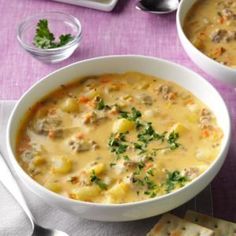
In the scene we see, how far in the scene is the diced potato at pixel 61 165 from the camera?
89.1 inches

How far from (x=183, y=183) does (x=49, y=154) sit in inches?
18.7

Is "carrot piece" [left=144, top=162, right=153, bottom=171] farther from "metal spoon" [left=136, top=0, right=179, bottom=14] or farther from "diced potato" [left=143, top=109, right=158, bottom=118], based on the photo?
"metal spoon" [left=136, top=0, right=179, bottom=14]

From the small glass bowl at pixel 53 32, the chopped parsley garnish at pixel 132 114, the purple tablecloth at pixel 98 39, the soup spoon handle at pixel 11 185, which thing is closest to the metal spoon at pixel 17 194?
the soup spoon handle at pixel 11 185

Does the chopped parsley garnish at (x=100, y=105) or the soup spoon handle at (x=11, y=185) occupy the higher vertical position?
the chopped parsley garnish at (x=100, y=105)

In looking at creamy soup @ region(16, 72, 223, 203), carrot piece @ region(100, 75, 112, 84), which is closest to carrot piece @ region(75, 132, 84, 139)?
creamy soup @ region(16, 72, 223, 203)

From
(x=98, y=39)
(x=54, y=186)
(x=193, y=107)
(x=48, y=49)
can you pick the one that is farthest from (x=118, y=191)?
(x=98, y=39)

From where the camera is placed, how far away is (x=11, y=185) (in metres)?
2.35

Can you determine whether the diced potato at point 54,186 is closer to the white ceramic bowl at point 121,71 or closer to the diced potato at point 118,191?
the white ceramic bowl at point 121,71

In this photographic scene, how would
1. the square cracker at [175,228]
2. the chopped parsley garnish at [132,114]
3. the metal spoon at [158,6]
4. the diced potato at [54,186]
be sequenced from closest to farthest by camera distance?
the square cracker at [175,228] < the diced potato at [54,186] < the chopped parsley garnish at [132,114] < the metal spoon at [158,6]

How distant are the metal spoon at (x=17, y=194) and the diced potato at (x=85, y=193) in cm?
14

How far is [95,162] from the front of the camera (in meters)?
2.29

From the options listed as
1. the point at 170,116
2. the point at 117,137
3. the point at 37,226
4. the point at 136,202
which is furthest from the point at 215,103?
the point at 37,226

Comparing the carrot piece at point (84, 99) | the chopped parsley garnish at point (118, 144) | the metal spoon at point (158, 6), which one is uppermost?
the chopped parsley garnish at point (118, 144)

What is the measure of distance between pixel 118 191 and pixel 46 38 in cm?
114
